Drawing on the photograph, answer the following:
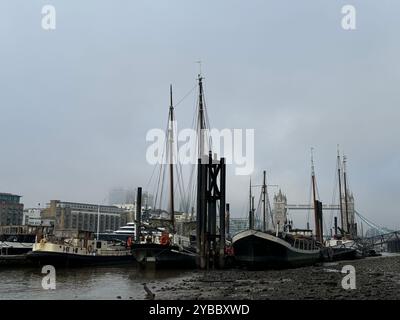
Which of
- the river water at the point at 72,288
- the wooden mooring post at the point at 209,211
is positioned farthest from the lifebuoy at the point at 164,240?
the river water at the point at 72,288

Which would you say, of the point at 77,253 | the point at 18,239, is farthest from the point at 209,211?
the point at 18,239

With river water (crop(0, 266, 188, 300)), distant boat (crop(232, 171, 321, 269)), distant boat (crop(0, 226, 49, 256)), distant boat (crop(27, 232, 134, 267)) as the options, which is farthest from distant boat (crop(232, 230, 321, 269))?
distant boat (crop(0, 226, 49, 256))

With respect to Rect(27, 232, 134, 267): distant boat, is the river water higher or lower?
lower

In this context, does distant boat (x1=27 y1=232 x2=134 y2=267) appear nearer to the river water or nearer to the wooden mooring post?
the river water

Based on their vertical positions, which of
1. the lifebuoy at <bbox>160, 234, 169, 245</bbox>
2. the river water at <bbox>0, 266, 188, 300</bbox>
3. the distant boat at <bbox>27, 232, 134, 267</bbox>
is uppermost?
the lifebuoy at <bbox>160, 234, 169, 245</bbox>

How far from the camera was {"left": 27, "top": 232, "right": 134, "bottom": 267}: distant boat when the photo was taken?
4616cm

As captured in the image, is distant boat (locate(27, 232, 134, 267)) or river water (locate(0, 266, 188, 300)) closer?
river water (locate(0, 266, 188, 300))

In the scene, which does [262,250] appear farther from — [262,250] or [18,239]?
[18,239]

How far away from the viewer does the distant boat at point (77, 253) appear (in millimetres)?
46156

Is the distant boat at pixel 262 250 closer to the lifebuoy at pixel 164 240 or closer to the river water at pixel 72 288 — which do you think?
the lifebuoy at pixel 164 240

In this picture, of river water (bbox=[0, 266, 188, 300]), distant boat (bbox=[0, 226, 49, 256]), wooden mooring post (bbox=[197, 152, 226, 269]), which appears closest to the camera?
river water (bbox=[0, 266, 188, 300])

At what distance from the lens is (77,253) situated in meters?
49.5

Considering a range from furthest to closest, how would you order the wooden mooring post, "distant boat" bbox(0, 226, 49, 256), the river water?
"distant boat" bbox(0, 226, 49, 256) → the wooden mooring post → the river water
